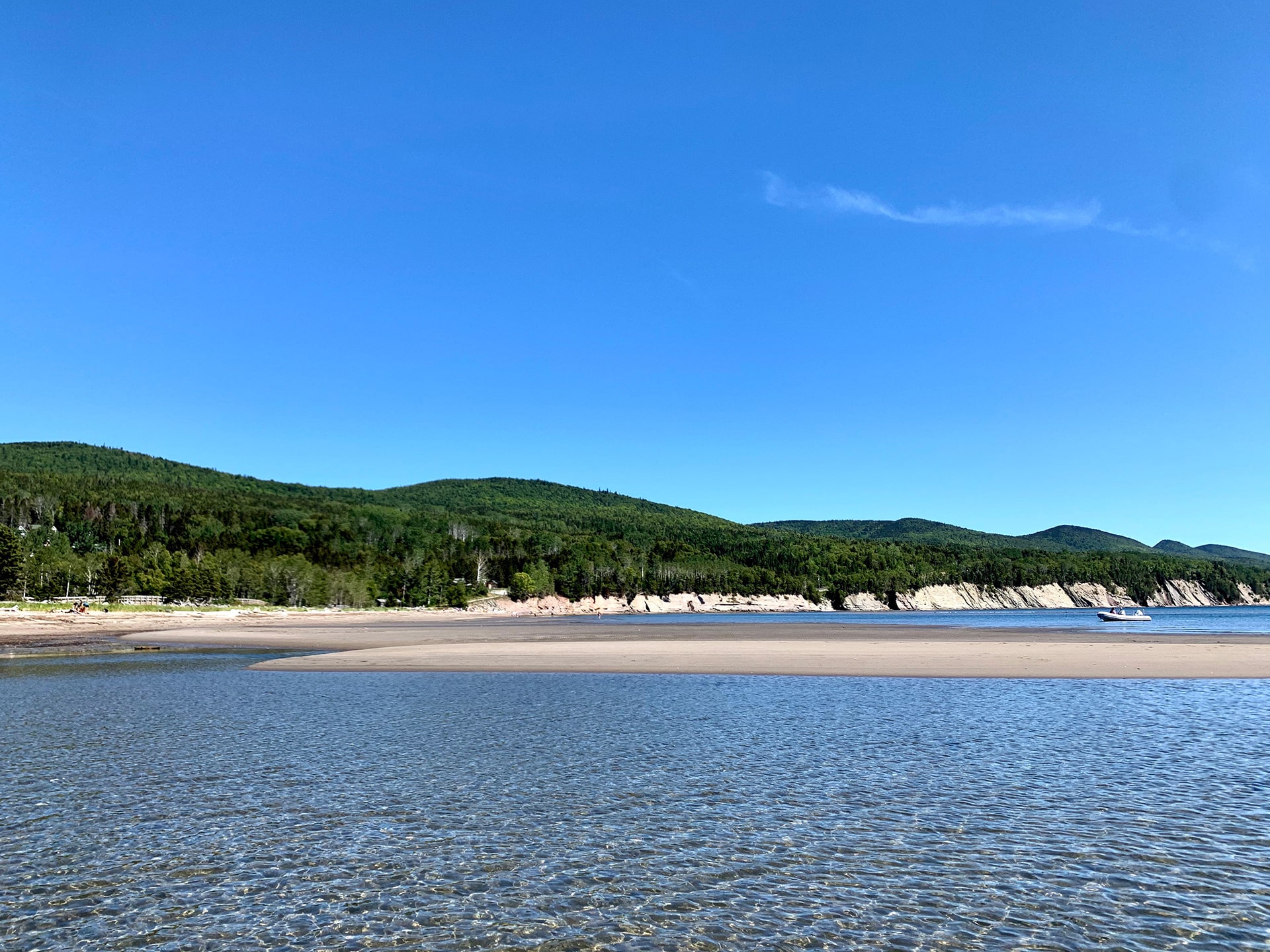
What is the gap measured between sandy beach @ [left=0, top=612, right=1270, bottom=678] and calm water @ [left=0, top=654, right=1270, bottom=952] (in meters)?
14.9

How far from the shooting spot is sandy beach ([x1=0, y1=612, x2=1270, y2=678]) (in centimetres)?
3812

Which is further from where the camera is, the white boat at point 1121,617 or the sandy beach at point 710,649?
the white boat at point 1121,617

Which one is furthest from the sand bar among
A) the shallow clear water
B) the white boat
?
the white boat

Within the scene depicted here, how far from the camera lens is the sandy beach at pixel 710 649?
125 ft

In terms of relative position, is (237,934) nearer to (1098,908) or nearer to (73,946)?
(73,946)

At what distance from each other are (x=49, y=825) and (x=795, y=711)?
18.4 meters

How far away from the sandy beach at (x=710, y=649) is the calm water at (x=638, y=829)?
14.9 m

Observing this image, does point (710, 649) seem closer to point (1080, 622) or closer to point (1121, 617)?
point (1080, 622)

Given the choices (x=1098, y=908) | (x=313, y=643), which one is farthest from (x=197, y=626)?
(x=1098, y=908)

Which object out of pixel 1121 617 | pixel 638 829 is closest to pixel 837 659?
pixel 638 829

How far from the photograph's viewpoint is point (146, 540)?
189 m

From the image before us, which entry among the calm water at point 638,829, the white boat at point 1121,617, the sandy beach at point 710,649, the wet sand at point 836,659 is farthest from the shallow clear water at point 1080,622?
the calm water at point 638,829

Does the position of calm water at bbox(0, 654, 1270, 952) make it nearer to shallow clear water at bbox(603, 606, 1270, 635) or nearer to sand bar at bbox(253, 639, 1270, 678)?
sand bar at bbox(253, 639, 1270, 678)

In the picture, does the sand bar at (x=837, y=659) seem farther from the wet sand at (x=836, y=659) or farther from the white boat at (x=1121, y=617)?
the white boat at (x=1121, y=617)
